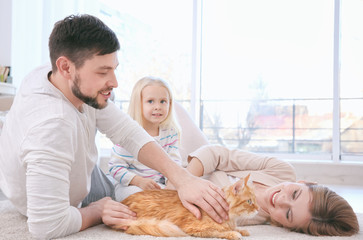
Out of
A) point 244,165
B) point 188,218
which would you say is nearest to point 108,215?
point 188,218

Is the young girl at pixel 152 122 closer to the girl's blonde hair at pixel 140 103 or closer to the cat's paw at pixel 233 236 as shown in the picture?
the girl's blonde hair at pixel 140 103

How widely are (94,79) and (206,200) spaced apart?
1.83 ft

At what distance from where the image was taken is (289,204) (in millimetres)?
1332

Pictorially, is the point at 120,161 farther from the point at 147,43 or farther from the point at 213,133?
the point at 147,43

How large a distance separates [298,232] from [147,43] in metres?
4.14

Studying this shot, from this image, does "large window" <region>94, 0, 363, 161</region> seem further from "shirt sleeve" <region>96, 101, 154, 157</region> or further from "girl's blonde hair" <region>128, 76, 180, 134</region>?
"shirt sleeve" <region>96, 101, 154, 157</region>

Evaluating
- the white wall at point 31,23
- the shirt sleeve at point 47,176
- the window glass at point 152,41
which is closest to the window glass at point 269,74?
the window glass at point 152,41

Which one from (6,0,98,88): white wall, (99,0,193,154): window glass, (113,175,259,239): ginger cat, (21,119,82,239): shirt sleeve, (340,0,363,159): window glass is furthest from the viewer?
(99,0,193,154): window glass

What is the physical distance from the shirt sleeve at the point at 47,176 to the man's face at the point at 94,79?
0.14 meters

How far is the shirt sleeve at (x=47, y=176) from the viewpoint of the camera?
3.35 feet

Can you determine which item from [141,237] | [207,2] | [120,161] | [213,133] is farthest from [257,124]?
[141,237]

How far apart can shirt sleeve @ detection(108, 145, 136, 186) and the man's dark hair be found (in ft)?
2.67

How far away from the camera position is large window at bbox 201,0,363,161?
13.3ft

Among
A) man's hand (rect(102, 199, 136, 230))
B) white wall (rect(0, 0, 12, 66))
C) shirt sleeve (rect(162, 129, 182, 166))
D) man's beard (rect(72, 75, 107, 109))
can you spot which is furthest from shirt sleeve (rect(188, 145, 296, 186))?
white wall (rect(0, 0, 12, 66))
